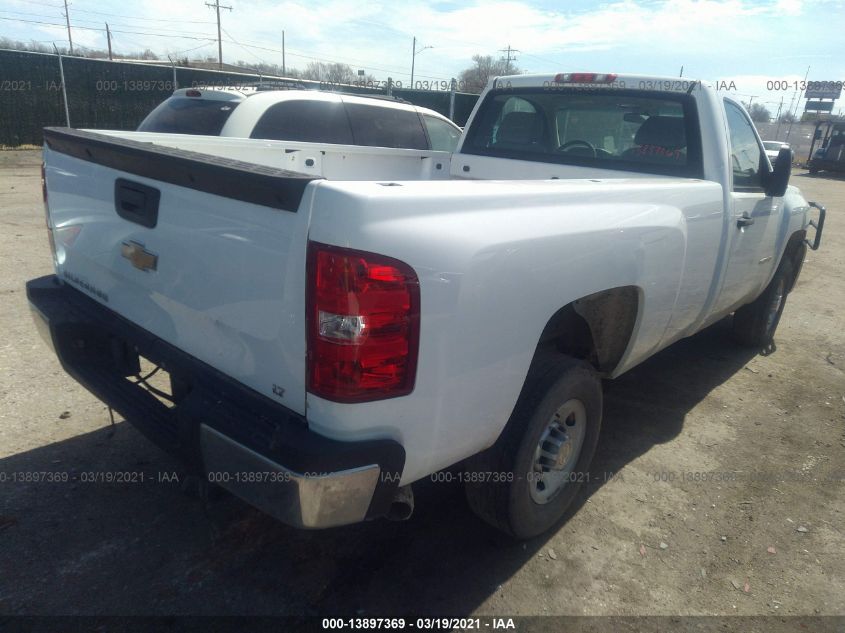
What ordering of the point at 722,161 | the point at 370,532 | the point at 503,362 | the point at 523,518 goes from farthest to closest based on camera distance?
the point at 722,161 < the point at 370,532 < the point at 523,518 < the point at 503,362

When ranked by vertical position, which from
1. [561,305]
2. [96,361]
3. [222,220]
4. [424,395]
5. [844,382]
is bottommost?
[844,382]

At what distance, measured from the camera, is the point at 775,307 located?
536cm

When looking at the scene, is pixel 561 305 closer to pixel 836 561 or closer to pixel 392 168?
pixel 836 561

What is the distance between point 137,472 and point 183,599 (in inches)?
38.3

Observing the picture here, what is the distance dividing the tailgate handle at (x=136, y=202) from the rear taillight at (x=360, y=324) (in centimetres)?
84

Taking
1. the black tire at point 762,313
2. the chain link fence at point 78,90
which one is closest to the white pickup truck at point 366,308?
the black tire at point 762,313

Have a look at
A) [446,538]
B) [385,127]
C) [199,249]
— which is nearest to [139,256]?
[199,249]

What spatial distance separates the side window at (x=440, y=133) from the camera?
26.4 feet

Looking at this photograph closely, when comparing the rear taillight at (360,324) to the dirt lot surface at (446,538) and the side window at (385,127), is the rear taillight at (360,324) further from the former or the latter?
the side window at (385,127)

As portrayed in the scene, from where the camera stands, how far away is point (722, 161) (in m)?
3.51

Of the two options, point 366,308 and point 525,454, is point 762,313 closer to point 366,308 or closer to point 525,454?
point 525,454

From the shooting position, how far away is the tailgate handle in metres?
2.20

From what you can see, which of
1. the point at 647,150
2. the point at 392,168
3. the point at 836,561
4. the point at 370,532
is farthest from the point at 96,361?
the point at 836,561

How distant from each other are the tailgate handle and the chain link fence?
15.1m
